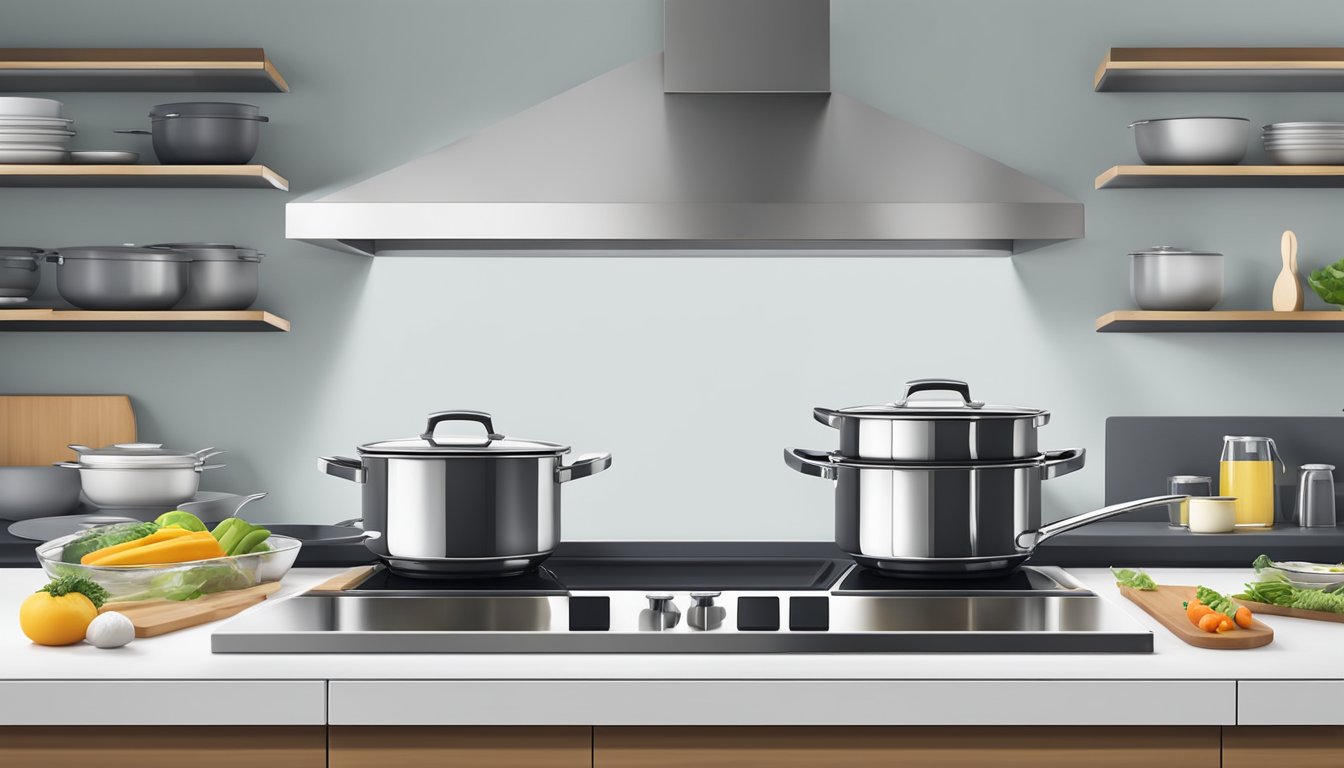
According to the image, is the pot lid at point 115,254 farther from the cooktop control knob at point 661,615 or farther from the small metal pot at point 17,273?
the cooktop control knob at point 661,615

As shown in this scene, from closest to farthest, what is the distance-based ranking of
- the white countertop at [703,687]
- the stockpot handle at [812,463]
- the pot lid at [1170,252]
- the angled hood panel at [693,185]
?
the white countertop at [703,687]
the stockpot handle at [812,463]
the angled hood panel at [693,185]
the pot lid at [1170,252]

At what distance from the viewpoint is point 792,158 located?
209 centimetres

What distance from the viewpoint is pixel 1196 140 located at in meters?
2.82

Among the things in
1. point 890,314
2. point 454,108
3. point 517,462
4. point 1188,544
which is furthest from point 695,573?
point 454,108

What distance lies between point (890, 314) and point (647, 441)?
71cm

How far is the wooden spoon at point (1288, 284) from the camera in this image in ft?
9.59

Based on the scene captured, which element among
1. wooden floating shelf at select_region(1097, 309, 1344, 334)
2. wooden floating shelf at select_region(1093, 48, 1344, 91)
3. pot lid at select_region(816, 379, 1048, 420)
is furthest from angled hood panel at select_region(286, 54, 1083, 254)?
wooden floating shelf at select_region(1093, 48, 1344, 91)

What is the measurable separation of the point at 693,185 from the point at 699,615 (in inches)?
32.5

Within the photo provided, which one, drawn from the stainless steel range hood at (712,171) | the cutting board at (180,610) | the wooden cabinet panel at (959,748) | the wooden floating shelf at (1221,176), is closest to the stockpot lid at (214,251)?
the stainless steel range hood at (712,171)

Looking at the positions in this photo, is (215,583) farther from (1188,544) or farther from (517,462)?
(1188,544)

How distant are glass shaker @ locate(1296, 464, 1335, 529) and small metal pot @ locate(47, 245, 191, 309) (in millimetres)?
2728

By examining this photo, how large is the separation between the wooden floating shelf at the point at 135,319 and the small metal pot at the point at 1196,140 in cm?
48

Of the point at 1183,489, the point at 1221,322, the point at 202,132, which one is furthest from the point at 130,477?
the point at 1221,322

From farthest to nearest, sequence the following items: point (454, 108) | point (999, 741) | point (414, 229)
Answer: point (454, 108) < point (414, 229) < point (999, 741)
